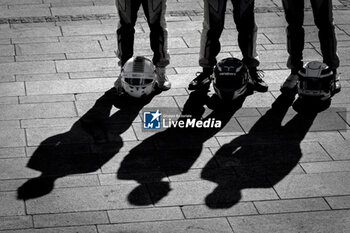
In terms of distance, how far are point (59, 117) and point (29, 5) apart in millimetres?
4525

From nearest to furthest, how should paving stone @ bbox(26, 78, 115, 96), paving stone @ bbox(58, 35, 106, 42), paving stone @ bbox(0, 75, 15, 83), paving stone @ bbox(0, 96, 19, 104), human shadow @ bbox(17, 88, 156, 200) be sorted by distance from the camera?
human shadow @ bbox(17, 88, 156, 200)
paving stone @ bbox(0, 96, 19, 104)
paving stone @ bbox(26, 78, 115, 96)
paving stone @ bbox(0, 75, 15, 83)
paving stone @ bbox(58, 35, 106, 42)

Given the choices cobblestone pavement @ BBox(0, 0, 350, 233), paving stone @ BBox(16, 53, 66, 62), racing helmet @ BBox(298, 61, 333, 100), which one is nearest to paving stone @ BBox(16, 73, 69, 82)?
cobblestone pavement @ BBox(0, 0, 350, 233)

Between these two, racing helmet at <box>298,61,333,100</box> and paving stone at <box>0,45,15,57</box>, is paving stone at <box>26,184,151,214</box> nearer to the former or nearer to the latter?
racing helmet at <box>298,61,333,100</box>

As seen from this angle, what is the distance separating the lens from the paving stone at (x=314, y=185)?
7633mm

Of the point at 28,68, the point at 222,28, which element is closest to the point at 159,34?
the point at 222,28

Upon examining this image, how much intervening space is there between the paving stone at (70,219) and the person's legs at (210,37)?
3.31 metres

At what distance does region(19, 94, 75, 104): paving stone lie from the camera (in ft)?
32.0

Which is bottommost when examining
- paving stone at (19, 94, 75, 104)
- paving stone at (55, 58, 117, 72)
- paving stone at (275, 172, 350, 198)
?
paving stone at (55, 58, 117, 72)

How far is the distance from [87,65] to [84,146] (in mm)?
2547

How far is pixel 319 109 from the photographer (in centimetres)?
958

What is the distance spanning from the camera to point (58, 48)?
11.5 m

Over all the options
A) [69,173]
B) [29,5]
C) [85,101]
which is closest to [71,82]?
[85,101]

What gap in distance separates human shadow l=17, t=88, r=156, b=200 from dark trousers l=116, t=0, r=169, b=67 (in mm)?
558

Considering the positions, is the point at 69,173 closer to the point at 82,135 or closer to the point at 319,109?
the point at 82,135
